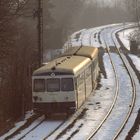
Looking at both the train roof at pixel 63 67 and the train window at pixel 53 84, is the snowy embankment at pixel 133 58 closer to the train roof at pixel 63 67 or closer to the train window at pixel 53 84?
the train roof at pixel 63 67

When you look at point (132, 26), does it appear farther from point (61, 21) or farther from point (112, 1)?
point (112, 1)

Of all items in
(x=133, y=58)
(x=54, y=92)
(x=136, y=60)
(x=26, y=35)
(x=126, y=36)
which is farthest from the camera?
(x=126, y=36)

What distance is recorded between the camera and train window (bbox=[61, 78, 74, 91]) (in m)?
24.4

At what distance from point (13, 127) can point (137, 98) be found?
871 centimetres

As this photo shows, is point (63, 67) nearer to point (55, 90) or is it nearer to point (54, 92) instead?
point (55, 90)

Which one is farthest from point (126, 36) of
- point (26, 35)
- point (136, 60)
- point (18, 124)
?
point (18, 124)

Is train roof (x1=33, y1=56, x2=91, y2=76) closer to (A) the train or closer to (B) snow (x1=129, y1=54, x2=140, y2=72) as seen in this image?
(A) the train

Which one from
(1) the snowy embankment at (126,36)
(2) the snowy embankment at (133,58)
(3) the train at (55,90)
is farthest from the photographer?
(1) the snowy embankment at (126,36)

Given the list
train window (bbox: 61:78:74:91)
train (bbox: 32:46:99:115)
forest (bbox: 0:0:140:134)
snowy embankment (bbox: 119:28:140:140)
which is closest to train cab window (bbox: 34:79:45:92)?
train (bbox: 32:46:99:115)

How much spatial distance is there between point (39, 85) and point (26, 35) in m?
26.1

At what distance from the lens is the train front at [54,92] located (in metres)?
24.3

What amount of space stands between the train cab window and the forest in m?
1.81

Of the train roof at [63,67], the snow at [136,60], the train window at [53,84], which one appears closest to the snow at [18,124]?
the train window at [53,84]

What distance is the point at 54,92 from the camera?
24.3m
